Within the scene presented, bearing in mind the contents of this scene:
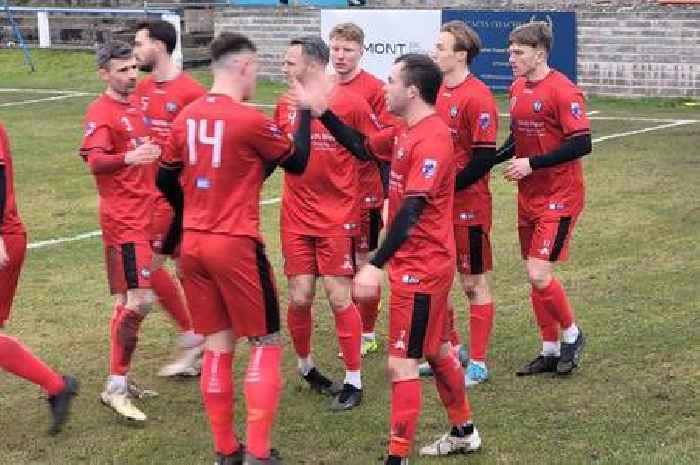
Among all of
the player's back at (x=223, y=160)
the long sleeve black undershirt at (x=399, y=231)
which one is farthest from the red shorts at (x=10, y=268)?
the long sleeve black undershirt at (x=399, y=231)

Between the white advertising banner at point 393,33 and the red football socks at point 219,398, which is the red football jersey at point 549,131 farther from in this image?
the white advertising banner at point 393,33

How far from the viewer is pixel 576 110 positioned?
324 inches

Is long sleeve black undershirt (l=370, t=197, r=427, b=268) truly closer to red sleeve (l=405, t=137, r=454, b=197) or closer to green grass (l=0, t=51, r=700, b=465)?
red sleeve (l=405, t=137, r=454, b=197)

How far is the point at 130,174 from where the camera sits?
8000mm

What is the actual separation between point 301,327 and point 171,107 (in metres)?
1.79

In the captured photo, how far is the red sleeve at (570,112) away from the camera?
817 cm

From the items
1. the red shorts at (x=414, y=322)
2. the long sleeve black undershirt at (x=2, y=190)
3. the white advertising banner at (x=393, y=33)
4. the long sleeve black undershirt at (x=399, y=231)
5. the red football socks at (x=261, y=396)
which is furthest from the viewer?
the white advertising banner at (x=393, y=33)

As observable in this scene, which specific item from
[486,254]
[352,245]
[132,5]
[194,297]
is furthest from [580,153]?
[132,5]

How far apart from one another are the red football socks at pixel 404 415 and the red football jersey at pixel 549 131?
2289mm

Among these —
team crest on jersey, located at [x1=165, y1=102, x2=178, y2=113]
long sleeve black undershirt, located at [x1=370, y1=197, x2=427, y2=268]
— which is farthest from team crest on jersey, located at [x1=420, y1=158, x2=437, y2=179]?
team crest on jersey, located at [x1=165, y1=102, x2=178, y2=113]

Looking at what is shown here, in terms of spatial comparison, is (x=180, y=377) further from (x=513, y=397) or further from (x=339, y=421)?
(x=513, y=397)

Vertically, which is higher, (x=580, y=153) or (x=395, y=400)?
(x=580, y=153)

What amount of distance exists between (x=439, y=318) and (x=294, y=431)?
4.68 ft

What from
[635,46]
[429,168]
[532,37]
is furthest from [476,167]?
[635,46]
